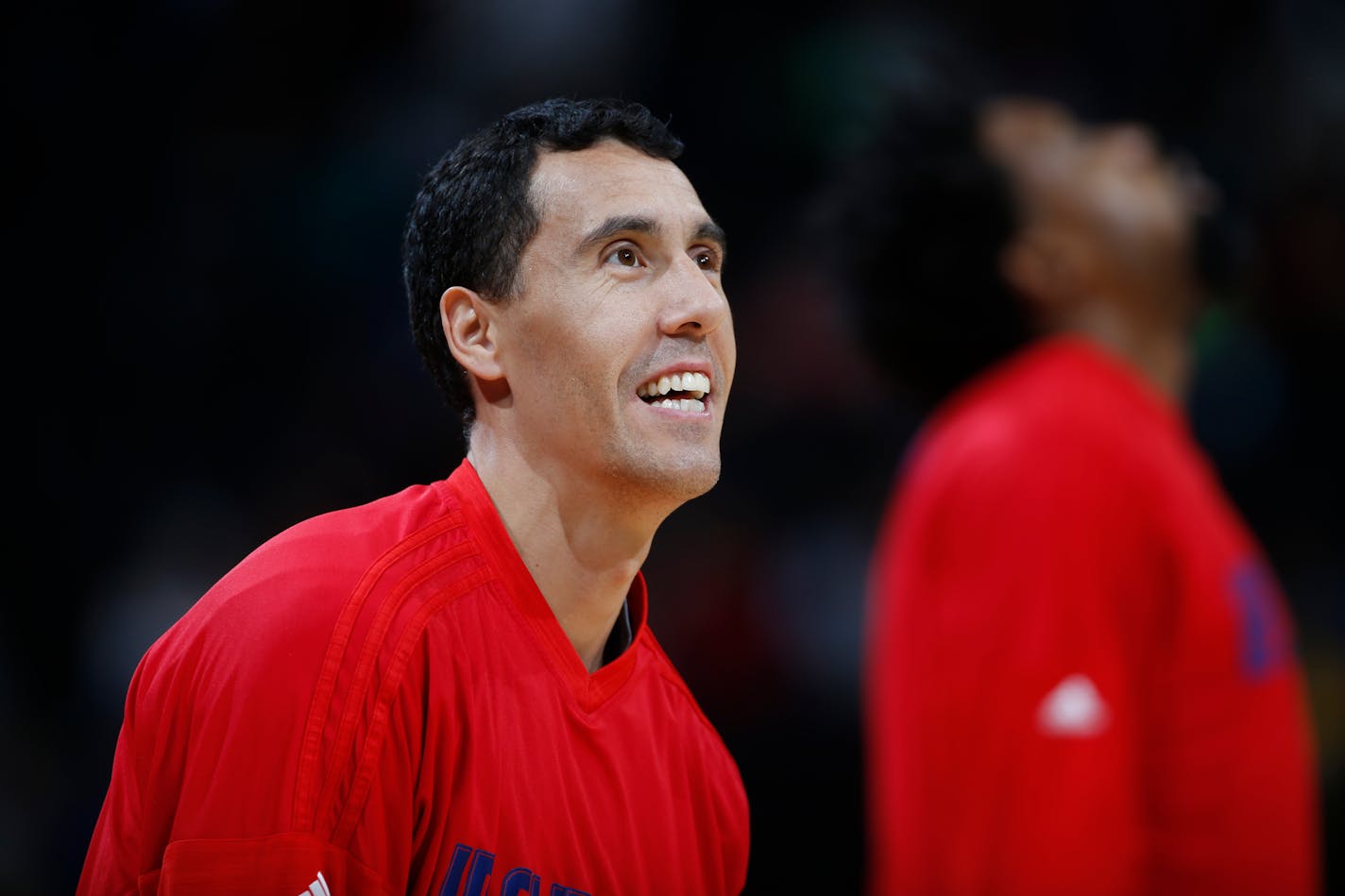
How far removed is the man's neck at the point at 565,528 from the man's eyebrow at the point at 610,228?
29 cm

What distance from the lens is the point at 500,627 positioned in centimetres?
179

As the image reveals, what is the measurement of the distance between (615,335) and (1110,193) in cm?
150

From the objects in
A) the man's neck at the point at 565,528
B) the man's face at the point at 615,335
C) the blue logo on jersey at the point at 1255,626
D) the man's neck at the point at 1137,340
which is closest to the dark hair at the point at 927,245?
the man's neck at the point at 1137,340

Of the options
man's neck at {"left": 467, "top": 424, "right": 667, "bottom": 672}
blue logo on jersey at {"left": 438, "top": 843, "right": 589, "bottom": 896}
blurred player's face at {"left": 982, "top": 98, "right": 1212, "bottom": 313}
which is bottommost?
blue logo on jersey at {"left": 438, "top": 843, "right": 589, "bottom": 896}

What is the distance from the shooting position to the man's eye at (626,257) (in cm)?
186

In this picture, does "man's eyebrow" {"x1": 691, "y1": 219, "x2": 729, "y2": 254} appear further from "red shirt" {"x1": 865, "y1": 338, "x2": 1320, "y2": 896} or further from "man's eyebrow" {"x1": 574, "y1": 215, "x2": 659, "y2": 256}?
"red shirt" {"x1": 865, "y1": 338, "x2": 1320, "y2": 896}

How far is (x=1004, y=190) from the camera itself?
304 centimetres

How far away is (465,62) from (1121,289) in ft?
7.99

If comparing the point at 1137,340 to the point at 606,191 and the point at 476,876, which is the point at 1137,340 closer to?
the point at 606,191

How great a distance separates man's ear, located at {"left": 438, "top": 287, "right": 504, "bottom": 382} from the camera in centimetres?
189

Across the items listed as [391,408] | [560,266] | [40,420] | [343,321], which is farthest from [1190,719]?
[40,420]

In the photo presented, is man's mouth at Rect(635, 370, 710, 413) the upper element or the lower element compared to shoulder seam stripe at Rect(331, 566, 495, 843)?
upper

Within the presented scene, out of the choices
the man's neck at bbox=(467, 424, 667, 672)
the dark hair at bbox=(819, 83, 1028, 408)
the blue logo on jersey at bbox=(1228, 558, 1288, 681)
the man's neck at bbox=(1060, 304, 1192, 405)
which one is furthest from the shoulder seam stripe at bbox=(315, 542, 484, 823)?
the dark hair at bbox=(819, 83, 1028, 408)

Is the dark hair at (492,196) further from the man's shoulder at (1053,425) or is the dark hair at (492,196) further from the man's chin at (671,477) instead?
the man's shoulder at (1053,425)
